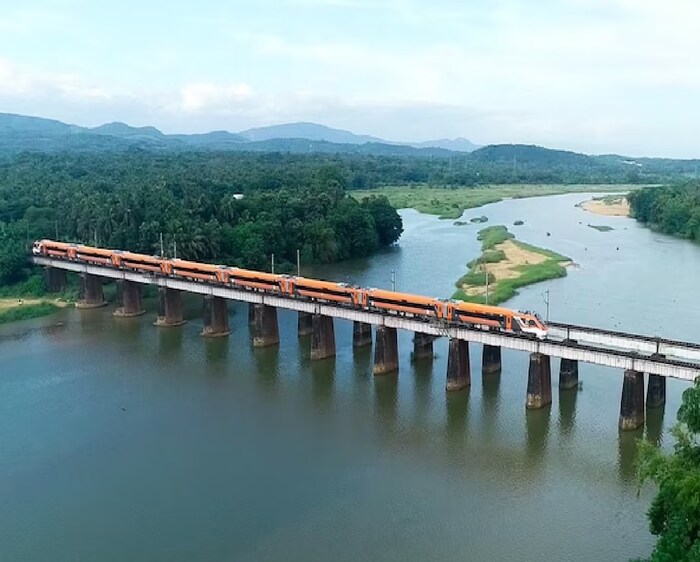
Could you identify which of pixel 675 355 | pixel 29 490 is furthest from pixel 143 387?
pixel 675 355

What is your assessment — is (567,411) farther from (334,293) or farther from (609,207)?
(609,207)

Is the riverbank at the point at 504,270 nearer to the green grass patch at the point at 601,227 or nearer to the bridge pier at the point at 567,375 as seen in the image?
the bridge pier at the point at 567,375

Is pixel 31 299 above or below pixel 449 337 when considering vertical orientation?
below

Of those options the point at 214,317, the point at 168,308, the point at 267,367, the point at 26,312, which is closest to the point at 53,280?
the point at 26,312

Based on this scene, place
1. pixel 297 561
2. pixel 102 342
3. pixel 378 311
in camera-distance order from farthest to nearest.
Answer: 1. pixel 102 342
2. pixel 378 311
3. pixel 297 561

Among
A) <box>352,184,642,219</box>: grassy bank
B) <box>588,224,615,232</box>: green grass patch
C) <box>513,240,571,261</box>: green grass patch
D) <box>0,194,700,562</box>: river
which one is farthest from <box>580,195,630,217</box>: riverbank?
<box>0,194,700,562</box>: river

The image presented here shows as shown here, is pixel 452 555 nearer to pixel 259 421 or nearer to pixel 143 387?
pixel 259 421

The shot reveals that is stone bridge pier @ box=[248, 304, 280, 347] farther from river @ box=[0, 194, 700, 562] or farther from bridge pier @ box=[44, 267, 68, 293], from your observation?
bridge pier @ box=[44, 267, 68, 293]
